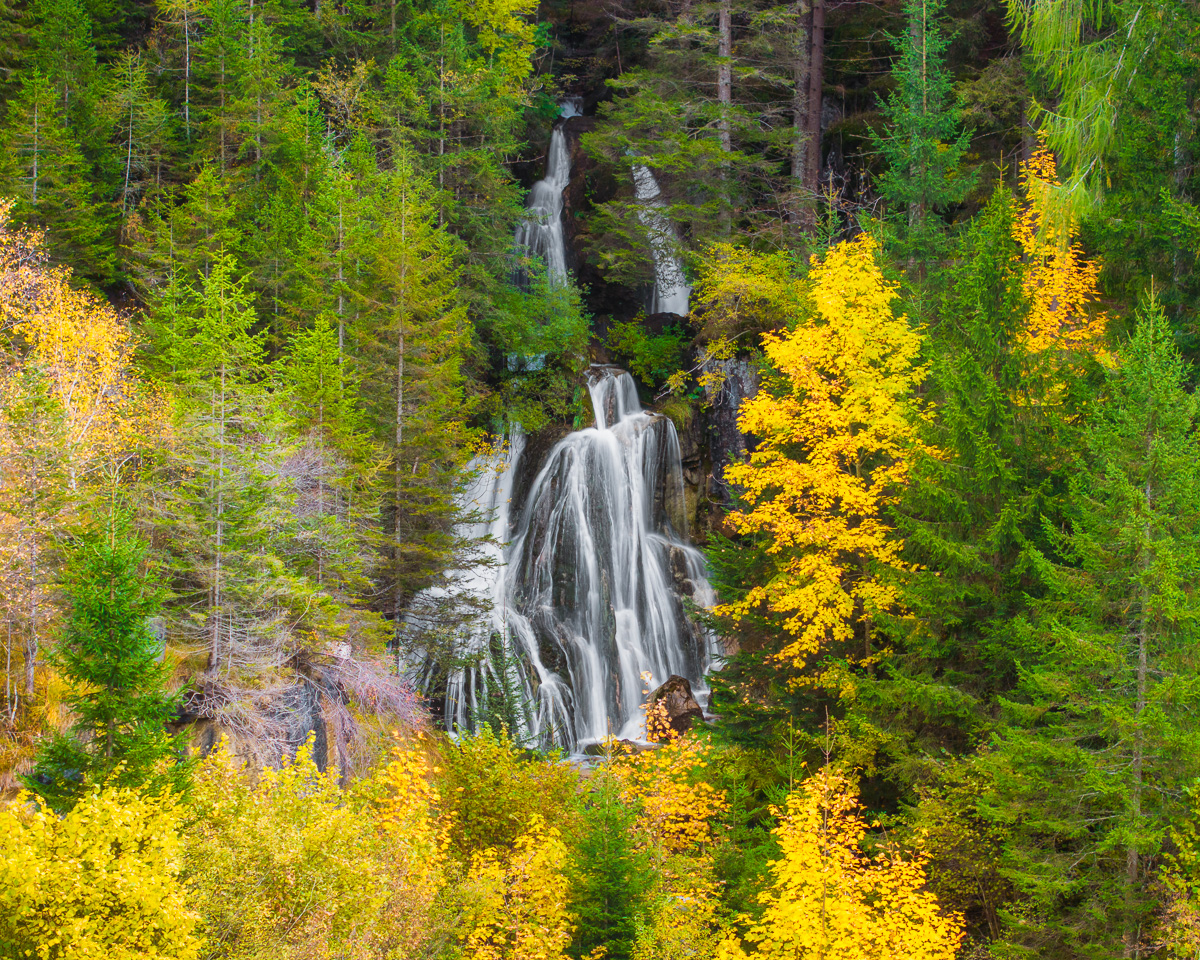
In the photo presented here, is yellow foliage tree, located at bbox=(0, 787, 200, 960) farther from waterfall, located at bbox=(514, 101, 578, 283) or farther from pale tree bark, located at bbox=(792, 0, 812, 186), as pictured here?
pale tree bark, located at bbox=(792, 0, 812, 186)

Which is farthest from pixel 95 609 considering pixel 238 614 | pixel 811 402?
pixel 811 402

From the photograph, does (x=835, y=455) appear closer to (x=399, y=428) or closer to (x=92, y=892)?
(x=399, y=428)

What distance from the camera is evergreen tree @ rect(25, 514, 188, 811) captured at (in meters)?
11.2

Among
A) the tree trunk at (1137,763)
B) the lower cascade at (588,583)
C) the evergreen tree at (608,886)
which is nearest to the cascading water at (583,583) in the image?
the lower cascade at (588,583)

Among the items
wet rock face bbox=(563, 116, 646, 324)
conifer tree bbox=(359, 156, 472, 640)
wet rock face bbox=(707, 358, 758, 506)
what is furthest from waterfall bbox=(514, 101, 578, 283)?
conifer tree bbox=(359, 156, 472, 640)

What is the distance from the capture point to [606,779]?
14.5 metres

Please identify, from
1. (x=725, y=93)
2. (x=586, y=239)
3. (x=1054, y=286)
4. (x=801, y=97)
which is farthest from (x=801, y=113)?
(x=1054, y=286)

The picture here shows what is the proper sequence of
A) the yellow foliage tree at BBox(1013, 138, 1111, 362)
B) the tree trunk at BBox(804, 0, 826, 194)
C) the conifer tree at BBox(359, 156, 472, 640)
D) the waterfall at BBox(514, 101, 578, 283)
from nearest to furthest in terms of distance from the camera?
the yellow foliage tree at BBox(1013, 138, 1111, 362)
the conifer tree at BBox(359, 156, 472, 640)
the tree trunk at BBox(804, 0, 826, 194)
the waterfall at BBox(514, 101, 578, 283)

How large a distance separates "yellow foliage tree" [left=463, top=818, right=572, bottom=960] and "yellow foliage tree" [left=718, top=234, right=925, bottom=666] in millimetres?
5627

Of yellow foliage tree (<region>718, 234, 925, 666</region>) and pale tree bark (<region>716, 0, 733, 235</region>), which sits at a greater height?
pale tree bark (<region>716, 0, 733, 235</region>)

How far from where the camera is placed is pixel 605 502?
2666 cm

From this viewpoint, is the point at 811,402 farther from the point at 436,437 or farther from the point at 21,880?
the point at 21,880

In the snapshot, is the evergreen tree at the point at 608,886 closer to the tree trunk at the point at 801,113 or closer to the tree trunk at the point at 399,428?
the tree trunk at the point at 399,428

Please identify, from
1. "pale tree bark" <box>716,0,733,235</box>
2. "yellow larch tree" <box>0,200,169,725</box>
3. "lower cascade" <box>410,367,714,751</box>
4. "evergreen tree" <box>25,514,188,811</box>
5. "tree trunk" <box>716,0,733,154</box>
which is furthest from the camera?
"tree trunk" <box>716,0,733,154</box>
